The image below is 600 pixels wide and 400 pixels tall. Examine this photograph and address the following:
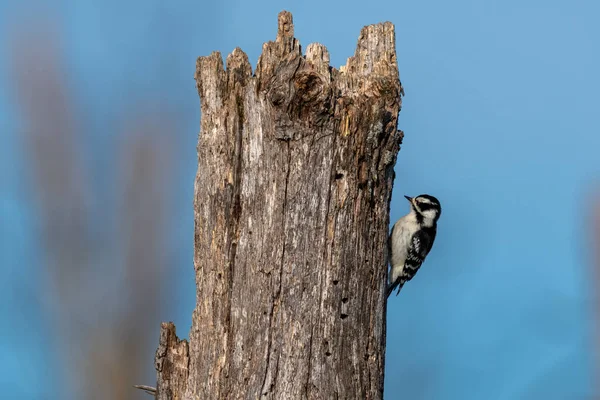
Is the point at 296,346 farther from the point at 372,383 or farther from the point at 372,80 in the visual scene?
the point at 372,80

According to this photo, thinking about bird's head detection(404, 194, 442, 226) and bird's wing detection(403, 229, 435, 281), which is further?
bird's head detection(404, 194, 442, 226)

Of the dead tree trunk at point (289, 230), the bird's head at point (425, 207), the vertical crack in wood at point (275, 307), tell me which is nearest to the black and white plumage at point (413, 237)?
the bird's head at point (425, 207)

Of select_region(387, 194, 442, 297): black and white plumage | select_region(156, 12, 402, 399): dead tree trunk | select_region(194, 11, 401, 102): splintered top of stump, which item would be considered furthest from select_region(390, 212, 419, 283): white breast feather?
select_region(194, 11, 401, 102): splintered top of stump

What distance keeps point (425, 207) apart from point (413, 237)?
0.47m

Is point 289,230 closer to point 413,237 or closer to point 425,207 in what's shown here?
point 413,237

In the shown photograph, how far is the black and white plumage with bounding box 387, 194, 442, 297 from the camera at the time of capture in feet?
19.5

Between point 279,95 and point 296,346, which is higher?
point 279,95

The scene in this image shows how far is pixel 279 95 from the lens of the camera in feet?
11.4

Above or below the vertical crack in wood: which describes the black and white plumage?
above

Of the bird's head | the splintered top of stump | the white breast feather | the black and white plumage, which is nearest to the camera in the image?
the splintered top of stump

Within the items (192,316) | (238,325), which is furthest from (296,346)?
(192,316)

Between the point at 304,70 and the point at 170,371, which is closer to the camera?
the point at 304,70

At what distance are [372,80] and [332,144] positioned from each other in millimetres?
475

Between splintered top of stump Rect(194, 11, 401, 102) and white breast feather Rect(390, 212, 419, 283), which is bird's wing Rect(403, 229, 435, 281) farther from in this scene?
splintered top of stump Rect(194, 11, 401, 102)
